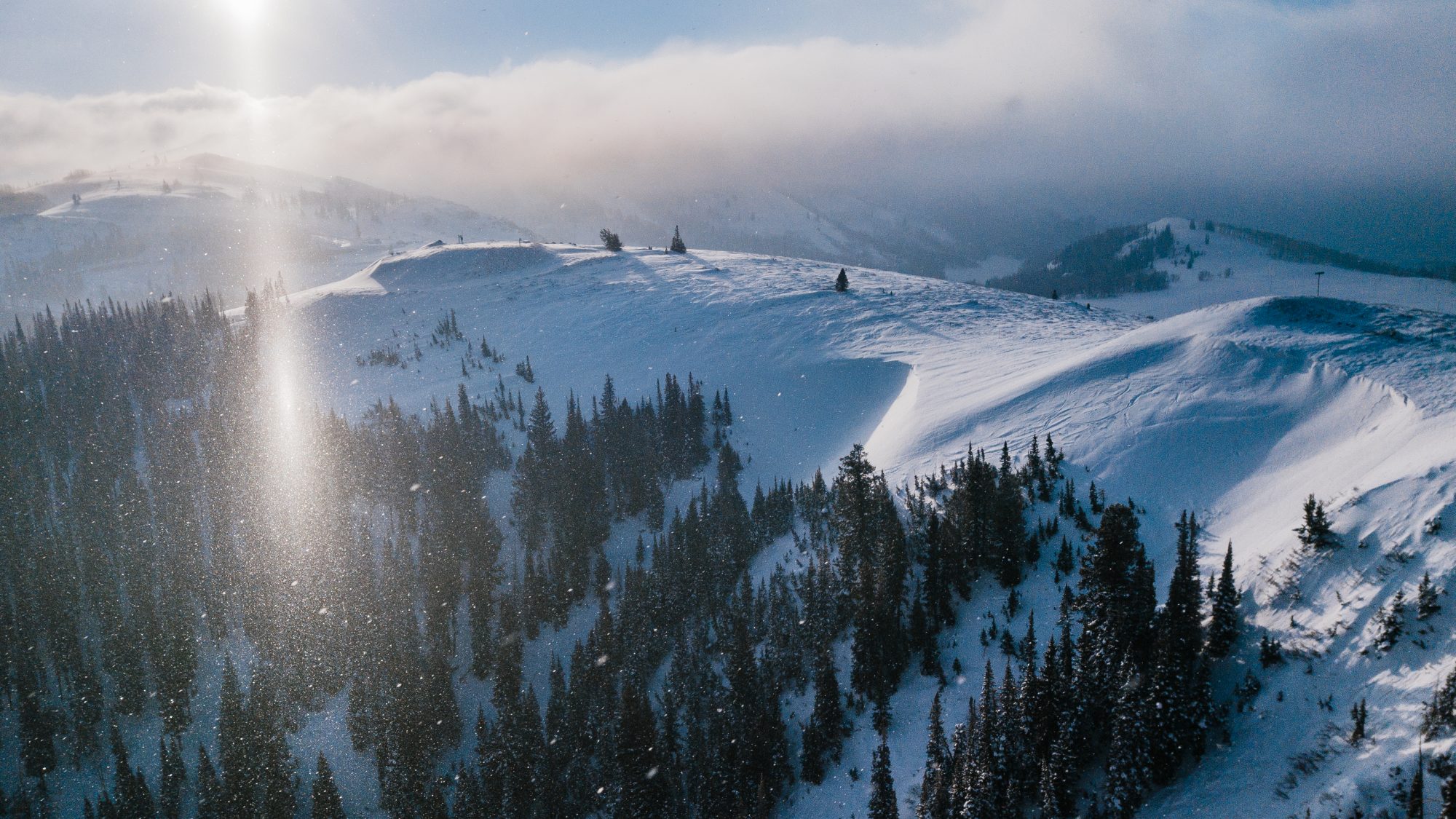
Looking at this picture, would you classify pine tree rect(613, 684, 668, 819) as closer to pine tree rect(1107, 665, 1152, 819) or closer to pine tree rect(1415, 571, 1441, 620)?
pine tree rect(1107, 665, 1152, 819)

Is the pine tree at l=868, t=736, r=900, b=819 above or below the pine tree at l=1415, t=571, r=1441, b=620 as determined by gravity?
below

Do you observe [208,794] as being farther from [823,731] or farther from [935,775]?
[935,775]

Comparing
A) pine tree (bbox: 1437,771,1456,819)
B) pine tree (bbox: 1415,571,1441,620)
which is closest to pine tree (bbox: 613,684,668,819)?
pine tree (bbox: 1437,771,1456,819)

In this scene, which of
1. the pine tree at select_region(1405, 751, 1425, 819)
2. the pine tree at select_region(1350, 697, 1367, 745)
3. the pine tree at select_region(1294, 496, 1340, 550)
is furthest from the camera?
the pine tree at select_region(1294, 496, 1340, 550)

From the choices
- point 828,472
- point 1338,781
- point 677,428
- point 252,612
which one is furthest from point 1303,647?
point 252,612

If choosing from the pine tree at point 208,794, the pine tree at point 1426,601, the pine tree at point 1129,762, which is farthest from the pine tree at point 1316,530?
the pine tree at point 208,794

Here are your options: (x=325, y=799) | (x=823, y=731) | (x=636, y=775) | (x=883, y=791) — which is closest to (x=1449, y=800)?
(x=883, y=791)
